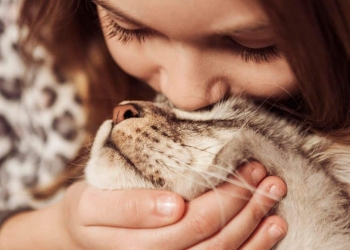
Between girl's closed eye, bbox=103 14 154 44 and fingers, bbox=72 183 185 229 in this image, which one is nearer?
fingers, bbox=72 183 185 229

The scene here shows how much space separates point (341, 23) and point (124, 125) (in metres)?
0.41

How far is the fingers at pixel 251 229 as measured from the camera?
2.66 ft

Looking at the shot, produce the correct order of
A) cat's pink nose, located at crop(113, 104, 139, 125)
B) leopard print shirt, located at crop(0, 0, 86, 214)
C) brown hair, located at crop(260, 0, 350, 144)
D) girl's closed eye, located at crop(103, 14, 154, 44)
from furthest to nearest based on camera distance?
leopard print shirt, located at crop(0, 0, 86, 214) < girl's closed eye, located at crop(103, 14, 154, 44) < cat's pink nose, located at crop(113, 104, 139, 125) < brown hair, located at crop(260, 0, 350, 144)

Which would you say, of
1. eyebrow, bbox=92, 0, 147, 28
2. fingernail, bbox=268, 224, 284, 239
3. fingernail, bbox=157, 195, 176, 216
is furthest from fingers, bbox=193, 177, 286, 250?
eyebrow, bbox=92, 0, 147, 28

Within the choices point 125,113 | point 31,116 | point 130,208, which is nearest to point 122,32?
point 125,113

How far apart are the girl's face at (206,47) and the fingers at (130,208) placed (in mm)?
217

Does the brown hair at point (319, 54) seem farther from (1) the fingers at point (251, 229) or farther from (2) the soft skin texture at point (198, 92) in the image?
(1) the fingers at point (251, 229)

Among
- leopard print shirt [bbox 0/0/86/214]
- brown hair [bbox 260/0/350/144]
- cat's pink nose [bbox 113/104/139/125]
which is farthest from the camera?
leopard print shirt [bbox 0/0/86/214]

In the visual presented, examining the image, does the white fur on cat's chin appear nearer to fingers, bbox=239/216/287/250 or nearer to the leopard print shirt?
fingers, bbox=239/216/287/250

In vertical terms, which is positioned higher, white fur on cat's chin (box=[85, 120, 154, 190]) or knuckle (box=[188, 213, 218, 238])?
white fur on cat's chin (box=[85, 120, 154, 190])

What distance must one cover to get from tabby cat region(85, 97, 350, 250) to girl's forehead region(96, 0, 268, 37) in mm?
170

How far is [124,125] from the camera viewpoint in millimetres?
837

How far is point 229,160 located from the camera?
79cm

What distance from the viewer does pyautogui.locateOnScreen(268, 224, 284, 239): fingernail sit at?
2.62 ft
